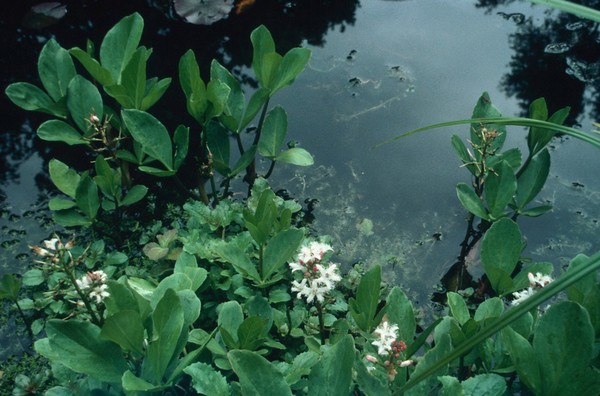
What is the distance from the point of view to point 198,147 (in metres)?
1.84

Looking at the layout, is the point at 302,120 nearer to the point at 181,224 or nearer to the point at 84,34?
the point at 181,224

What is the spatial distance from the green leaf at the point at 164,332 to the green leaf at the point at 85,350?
7 centimetres

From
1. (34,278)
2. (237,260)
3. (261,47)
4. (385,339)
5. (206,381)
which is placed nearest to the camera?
(206,381)

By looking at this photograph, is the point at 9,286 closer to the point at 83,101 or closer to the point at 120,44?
the point at 83,101

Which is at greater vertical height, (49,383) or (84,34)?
(84,34)

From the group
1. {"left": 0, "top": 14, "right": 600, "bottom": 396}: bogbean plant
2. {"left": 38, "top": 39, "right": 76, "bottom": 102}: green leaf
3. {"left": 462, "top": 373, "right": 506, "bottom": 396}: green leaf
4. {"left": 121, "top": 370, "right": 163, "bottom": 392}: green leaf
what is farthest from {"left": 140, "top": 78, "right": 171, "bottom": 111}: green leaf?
{"left": 462, "top": 373, "right": 506, "bottom": 396}: green leaf

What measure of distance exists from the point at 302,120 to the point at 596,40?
1.09 m

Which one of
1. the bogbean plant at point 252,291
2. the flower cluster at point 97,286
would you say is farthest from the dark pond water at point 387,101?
the flower cluster at point 97,286

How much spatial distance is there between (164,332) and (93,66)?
810 mm

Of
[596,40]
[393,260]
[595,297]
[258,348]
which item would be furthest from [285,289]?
[596,40]

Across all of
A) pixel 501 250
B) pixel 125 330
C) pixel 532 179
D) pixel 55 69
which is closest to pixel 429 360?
pixel 501 250

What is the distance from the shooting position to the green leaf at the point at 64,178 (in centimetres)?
149

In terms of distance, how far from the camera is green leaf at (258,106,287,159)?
1.60 m

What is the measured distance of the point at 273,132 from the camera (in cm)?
162
